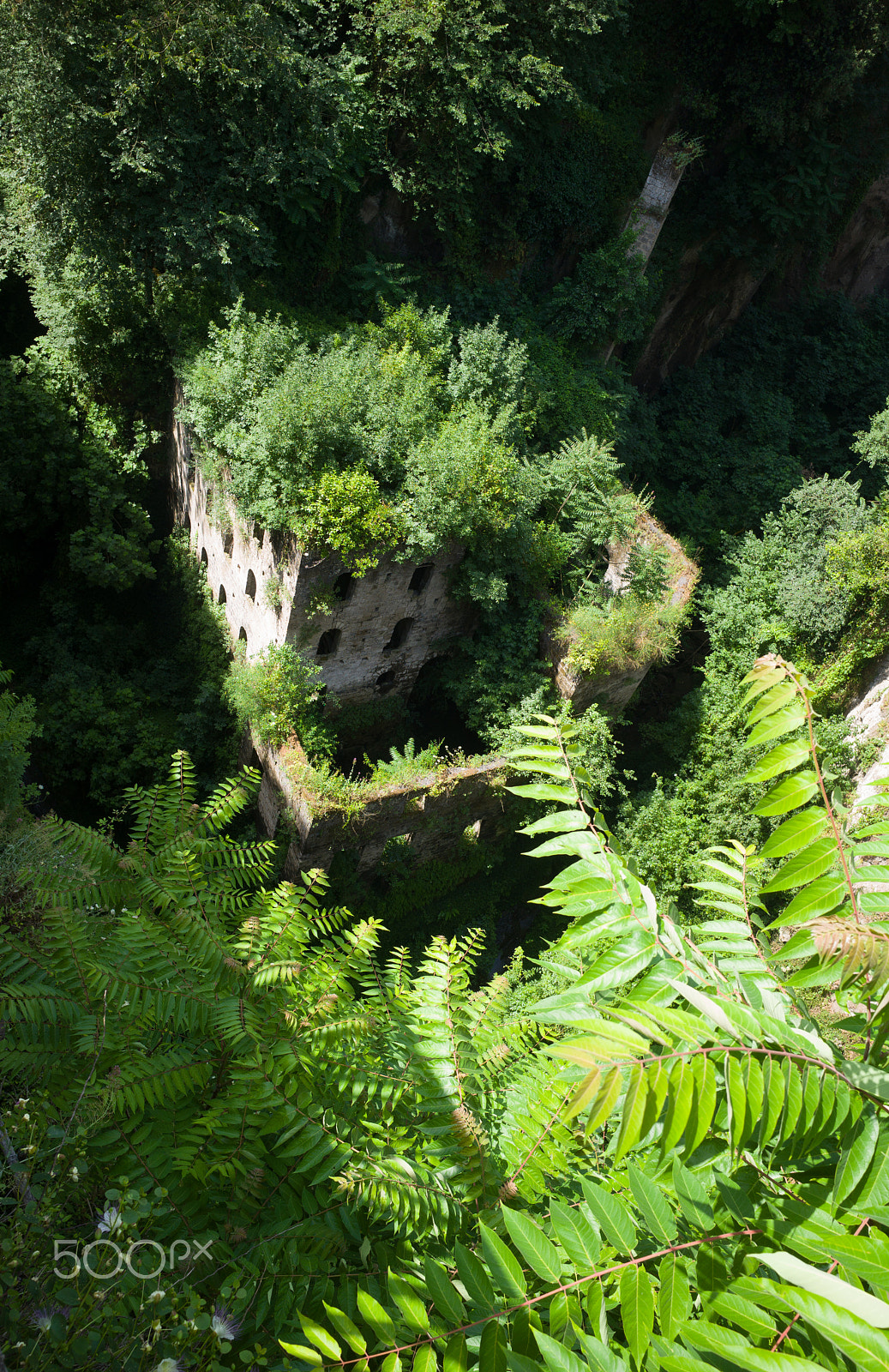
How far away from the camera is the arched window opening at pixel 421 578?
14977 millimetres

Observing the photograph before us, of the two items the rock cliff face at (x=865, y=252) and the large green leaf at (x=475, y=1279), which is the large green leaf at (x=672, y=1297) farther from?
the rock cliff face at (x=865, y=252)

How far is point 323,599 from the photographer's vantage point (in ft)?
45.1

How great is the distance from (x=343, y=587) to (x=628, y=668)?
237 inches

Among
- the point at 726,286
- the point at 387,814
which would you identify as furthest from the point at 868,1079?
the point at 726,286

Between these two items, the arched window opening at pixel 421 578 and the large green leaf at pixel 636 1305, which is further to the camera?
the arched window opening at pixel 421 578

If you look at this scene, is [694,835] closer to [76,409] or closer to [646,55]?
[76,409]

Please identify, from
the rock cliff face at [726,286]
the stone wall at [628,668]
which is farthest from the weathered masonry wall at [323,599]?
the rock cliff face at [726,286]

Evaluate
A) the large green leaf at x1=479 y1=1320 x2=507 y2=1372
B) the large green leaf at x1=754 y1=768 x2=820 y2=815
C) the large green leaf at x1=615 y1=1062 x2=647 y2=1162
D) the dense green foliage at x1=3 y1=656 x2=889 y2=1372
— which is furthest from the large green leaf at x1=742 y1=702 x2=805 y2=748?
the large green leaf at x1=479 y1=1320 x2=507 y2=1372

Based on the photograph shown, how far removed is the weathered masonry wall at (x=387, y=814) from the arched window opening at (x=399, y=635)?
276cm

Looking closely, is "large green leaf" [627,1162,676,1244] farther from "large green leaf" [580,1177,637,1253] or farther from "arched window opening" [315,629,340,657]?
"arched window opening" [315,629,340,657]

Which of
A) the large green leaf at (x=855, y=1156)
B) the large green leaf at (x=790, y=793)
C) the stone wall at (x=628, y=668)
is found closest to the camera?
the large green leaf at (x=855, y=1156)

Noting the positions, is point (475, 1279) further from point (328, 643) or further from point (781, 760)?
point (328, 643)

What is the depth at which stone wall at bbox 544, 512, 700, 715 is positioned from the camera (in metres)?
15.9

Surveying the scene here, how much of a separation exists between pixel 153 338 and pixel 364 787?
1020 cm
